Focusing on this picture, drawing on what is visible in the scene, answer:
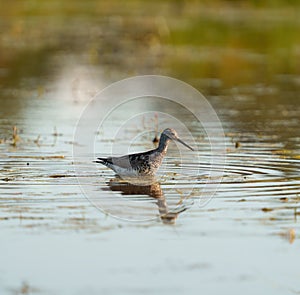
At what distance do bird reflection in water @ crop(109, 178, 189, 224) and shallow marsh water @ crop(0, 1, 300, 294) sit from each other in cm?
5

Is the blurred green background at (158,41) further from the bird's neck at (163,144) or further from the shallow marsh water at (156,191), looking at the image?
Answer: the bird's neck at (163,144)

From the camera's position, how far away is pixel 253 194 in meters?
11.6

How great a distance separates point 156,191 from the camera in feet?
39.2

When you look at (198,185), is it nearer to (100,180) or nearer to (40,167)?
(100,180)

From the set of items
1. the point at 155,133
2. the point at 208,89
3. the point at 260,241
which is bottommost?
the point at 260,241

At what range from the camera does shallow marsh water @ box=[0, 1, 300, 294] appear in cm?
834

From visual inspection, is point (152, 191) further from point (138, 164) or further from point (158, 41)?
point (158, 41)

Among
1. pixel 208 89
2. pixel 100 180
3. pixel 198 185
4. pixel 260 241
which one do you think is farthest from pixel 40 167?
pixel 208 89

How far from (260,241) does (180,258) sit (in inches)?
41.4

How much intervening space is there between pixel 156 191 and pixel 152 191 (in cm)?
7

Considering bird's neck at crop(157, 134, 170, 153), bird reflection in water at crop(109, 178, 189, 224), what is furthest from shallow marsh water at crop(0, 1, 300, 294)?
bird's neck at crop(157, 134, 170, 153)

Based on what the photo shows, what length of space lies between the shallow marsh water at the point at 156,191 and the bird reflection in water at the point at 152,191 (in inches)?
1.9

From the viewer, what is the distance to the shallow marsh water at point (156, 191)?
834cm

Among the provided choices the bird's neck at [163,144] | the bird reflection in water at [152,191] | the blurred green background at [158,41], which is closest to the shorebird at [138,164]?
the bird's neck at [163,144]
